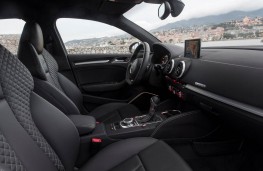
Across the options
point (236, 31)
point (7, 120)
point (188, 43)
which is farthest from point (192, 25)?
point (7, 120)

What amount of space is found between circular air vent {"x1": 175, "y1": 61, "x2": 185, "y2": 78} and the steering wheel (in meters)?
0.24

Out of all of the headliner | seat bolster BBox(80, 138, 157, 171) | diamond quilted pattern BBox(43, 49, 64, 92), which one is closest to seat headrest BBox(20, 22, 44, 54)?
diamond quilted pattern BBox(43, 49, 64, 92)

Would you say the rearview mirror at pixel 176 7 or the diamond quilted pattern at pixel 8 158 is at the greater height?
the rearview mirror at pixel 176 7

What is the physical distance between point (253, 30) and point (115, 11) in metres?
1.58

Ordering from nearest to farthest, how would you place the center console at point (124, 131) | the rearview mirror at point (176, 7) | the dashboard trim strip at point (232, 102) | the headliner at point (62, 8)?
the dashboard trim strip at point (232, 102)
the center console at point (124, 131)
the rearview mirror at point (176, 7)
the headliner at point (62, 8)

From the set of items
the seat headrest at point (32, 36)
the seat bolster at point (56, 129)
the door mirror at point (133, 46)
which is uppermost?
the seat headrest at point (32, 36)

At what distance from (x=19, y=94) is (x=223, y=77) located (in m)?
0.99

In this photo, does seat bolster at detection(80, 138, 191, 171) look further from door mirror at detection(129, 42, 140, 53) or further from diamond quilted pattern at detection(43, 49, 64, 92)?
door mirror at detection(129, 42, 140, 53)

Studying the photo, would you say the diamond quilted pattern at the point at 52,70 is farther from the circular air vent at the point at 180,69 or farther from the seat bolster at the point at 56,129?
the circular air vent at the point at 180,69

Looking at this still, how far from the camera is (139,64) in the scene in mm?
2240

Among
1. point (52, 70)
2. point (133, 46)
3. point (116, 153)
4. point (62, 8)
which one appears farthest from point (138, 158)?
point (62, 8)

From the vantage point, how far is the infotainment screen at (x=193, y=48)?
1862 mm

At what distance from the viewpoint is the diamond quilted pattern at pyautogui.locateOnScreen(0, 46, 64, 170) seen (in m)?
1.06

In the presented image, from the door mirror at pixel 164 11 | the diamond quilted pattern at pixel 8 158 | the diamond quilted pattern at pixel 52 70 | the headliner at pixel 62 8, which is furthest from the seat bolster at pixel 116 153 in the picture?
the headliner at pixel 62 8
